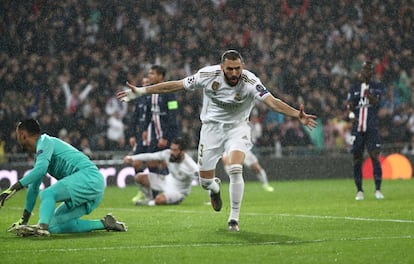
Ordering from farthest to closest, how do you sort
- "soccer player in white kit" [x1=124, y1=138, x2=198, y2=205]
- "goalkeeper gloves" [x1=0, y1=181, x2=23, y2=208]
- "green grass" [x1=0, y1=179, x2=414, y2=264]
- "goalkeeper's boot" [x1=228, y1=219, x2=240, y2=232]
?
"soccer player in white kit" [x1=124, y1=138, x2=198, y2=205]
"goalkeeper's boot" [x1=228, y1=219, x2=240, y2=232]
"goalkeeper gloves" [x1=0, y1=181, x2=23, y2=208]
"green grass" [x1=0, y1=179, x2=414, y2=264]

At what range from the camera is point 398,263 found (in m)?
7.95

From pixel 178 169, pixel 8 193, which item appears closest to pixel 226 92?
pixel 8 193

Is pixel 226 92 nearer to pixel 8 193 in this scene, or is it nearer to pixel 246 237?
pixel 246 237

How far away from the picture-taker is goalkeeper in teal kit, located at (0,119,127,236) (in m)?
10.2

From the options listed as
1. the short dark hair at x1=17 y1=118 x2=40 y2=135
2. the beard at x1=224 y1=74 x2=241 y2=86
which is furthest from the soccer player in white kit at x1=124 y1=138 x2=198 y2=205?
the short dark hair at x1=17 y1=118 x2=40 y2=135

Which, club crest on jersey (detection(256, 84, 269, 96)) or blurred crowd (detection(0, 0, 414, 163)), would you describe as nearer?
club crest on jersey (detection(256, 84, 269, 96))

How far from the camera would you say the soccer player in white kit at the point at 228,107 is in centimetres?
1080

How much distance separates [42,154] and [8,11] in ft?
49.7

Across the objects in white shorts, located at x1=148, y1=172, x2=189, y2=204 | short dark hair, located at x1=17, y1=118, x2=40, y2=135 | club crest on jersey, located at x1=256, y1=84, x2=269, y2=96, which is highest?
club crest on jersey, located at x1=256, y1=84, x2=269, y2=96

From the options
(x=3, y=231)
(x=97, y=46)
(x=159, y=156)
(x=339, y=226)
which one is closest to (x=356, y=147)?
(x=159, y=156)

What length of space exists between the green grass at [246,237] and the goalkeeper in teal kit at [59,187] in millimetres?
139

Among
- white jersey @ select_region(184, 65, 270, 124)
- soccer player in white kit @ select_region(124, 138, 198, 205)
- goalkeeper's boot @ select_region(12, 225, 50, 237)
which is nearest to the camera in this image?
goalkeeper's boot @ select_region(12, 225, 50, 237)

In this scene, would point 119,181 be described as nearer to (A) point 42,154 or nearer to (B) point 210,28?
(B) point 210,28

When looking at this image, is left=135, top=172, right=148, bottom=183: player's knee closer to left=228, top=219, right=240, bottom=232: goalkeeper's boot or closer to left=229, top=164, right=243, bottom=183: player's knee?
left=229, top=164, right=243, bottom=183: player's knee
